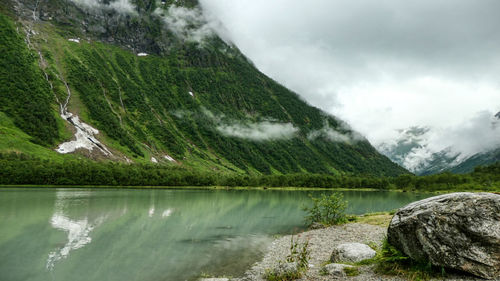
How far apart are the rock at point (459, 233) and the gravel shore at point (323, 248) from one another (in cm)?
89

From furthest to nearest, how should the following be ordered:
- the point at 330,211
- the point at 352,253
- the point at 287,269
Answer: the point at 330,211
the point at 352,253
the point at 287,269

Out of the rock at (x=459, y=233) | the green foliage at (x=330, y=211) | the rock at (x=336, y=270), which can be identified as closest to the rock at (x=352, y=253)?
the rock at (x=336, y=270)

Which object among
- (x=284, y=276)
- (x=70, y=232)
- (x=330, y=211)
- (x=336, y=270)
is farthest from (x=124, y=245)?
(x=330, y=211)

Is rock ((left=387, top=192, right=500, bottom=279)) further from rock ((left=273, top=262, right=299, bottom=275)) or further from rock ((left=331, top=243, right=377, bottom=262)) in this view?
rock ((left=273, top=262, right=299, bottom=275))

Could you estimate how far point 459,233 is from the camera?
14617 mm

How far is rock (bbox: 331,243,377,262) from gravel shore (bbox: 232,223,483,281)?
5.12ft

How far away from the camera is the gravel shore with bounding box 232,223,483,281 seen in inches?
702

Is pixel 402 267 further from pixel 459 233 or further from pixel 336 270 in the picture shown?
pixel 336 270

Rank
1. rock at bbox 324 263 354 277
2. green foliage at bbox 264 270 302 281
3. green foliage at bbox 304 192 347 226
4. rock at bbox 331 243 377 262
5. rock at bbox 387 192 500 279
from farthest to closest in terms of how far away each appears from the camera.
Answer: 1. green foliage at bbox 304 192 347 226
2. rock at bbox 331 243 377 262
3. green foliage at bbox 264 270 302 281
4. rock at bbox 324 263 354 277
5. rock at bbox 387 192 500 279

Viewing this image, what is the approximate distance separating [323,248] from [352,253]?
10.8m

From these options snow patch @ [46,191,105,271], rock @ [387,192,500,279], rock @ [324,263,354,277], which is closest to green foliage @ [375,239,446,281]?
rock @ [387,192,500,279]

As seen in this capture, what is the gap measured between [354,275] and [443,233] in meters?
5.36

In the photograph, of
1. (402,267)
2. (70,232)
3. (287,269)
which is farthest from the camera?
(70,232)

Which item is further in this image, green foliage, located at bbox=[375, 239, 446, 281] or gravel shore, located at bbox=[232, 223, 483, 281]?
gravel shore, located at bbox=[232, 223, 483, 281]
